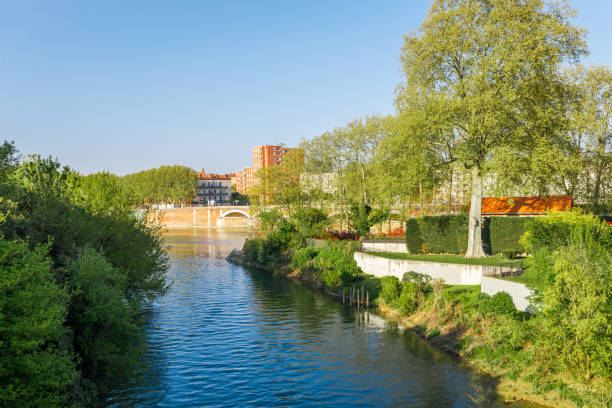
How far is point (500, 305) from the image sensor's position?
986 inches

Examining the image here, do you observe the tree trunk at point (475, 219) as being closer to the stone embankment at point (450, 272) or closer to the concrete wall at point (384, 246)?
the stone embankment at point (450, 272)

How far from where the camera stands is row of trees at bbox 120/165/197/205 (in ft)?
559

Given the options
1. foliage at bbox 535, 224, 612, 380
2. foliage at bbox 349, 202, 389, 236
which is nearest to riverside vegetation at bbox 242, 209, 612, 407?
foliage at bbox 535, 224, 612, 380

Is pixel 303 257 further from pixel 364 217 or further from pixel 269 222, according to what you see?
pixel 269 222

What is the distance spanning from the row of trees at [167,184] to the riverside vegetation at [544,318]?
14591 centimetres

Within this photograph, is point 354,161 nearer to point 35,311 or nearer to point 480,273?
point 480,273

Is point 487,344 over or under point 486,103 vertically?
under

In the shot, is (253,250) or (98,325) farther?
(253,250)

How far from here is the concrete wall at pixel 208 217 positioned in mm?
135125

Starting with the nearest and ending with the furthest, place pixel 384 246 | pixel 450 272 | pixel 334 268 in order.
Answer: pixel 450 272, pixel 334 268, pixel 384 246

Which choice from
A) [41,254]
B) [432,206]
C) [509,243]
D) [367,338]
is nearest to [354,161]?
[432,206]

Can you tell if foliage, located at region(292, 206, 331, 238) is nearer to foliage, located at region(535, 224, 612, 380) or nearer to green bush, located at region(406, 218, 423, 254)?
green bush, located at region(406, 218, 423, 254)

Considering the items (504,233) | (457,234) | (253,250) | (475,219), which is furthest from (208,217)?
(475,219)

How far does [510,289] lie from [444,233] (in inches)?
720
